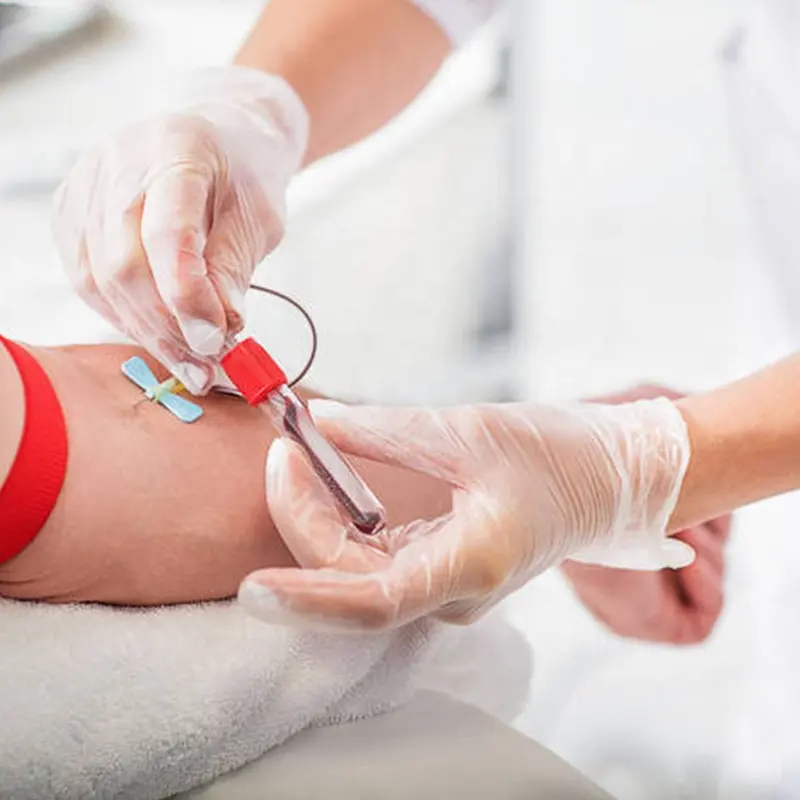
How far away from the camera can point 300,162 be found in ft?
3.82

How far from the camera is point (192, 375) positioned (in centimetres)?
88

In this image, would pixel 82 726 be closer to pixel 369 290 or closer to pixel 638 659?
pixel 638 659

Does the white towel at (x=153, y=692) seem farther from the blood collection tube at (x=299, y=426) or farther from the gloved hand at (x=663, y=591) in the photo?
the gloved hand at (x=663, y=591)

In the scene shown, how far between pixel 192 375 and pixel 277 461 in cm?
14

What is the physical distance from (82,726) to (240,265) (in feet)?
1.24

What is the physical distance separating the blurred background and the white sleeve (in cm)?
26

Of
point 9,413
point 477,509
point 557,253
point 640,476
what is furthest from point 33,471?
point 557,253

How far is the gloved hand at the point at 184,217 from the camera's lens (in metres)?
0.86

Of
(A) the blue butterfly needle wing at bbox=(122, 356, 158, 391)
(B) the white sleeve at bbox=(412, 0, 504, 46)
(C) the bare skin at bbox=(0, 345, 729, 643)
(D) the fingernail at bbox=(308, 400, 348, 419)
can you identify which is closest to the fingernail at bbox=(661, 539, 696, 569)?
(C) the bare skin at bbox=(0, 345, 729, 643)

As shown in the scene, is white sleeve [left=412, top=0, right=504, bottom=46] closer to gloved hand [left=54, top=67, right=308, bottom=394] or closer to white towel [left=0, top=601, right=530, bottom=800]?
gloved hand [left=54, top=67, right=308, bottom=394]

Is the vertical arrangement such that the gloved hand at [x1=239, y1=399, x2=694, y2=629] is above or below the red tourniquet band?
below

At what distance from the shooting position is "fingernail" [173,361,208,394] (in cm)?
88

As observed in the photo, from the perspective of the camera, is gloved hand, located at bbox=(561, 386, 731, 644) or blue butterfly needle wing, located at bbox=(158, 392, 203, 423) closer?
blue butterfly needle wing, located at bbox=(158, 392, 203, 423)

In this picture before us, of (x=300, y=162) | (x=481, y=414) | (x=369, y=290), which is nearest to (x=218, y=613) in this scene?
(x=481, y=414)
